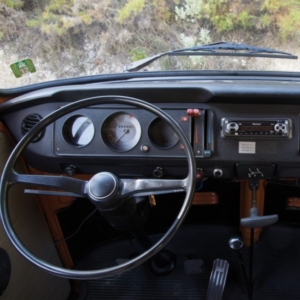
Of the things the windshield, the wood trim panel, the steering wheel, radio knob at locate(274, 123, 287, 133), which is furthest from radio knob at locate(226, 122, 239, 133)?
the wood trim panel

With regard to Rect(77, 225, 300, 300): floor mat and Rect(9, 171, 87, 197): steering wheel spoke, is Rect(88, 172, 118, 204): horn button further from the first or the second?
Rect(77, 225, 300, 300): floor mat

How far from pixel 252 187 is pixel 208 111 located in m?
0.42

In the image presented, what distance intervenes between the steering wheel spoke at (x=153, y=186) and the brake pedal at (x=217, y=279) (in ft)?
3.24

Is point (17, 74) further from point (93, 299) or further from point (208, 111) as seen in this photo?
point (93, 299)

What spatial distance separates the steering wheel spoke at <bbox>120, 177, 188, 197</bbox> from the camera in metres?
1.08

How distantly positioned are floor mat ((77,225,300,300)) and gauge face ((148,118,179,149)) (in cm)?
89

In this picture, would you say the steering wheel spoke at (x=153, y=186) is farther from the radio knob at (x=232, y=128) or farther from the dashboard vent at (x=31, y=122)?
the dashboard vent at (x=31, y=122)

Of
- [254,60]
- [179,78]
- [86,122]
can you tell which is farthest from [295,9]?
[86,122]

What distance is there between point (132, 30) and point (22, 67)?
0.53 meters

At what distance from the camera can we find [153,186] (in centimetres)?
109

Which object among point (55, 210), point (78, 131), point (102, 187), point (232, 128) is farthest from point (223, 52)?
point (55, 210)

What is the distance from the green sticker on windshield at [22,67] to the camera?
5.10 feet

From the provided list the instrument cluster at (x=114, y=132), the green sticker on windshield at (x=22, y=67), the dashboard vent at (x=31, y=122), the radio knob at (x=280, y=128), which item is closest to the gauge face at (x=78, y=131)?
the instrument cluster at (x=114, y=132)

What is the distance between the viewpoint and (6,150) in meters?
1.51
